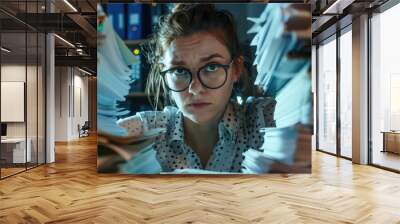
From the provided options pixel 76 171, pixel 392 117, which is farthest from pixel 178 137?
pixel 392 117

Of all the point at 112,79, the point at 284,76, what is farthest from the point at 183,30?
the point at 284,76

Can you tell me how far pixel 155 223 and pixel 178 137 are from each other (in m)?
2.67

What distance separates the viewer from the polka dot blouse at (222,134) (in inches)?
247

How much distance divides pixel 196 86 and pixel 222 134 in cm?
94

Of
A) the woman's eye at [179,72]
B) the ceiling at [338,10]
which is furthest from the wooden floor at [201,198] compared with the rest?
the ceiling at [338,10]

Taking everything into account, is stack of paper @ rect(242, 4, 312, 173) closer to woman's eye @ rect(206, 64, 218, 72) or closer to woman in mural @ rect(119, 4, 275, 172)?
woman in mural @ rect(119, 4, 275, 172)

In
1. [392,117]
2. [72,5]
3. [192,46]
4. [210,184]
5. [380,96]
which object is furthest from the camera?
[380,96]

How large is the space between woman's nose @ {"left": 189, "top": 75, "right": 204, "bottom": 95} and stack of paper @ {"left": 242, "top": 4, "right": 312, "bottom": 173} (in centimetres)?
98

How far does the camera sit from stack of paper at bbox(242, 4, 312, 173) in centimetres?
621

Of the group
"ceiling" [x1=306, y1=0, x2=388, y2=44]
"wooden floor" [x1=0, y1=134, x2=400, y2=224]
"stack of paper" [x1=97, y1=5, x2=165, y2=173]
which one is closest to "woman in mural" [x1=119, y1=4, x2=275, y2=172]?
"stack of paper" [x1=97, y1=5, x2=165, y2=173]

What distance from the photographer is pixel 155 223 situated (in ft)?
12.3

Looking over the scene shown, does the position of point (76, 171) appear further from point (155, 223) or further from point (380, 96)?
point (380, 96)

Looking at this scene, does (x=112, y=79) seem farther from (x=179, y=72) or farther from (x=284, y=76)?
(x=284, y=76)

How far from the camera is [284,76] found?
6.25 meters
